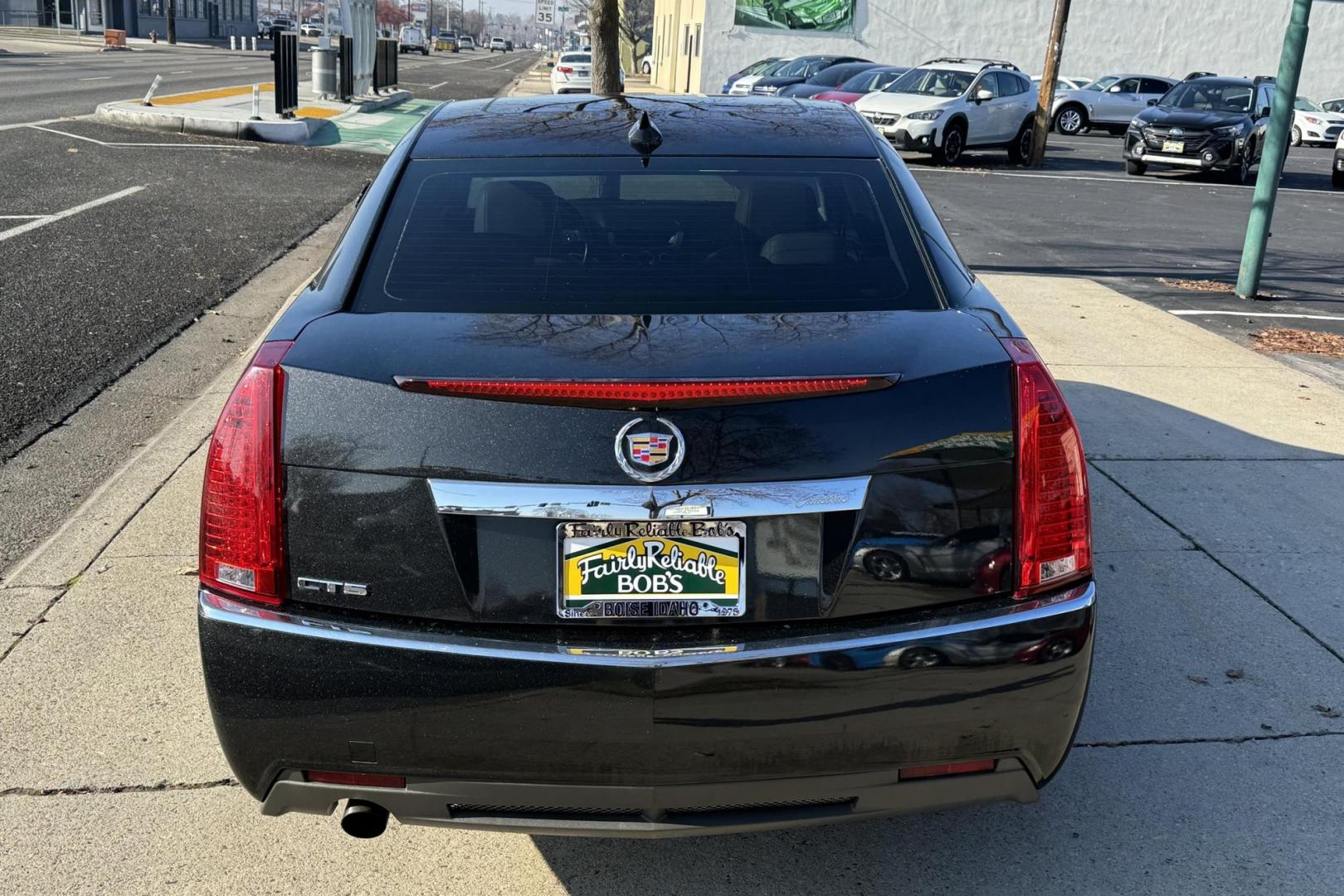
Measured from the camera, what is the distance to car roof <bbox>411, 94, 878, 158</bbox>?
360 centimetres

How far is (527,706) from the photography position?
2.52 m

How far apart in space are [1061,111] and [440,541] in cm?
3586

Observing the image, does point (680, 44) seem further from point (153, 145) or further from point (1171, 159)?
point (153, 145)

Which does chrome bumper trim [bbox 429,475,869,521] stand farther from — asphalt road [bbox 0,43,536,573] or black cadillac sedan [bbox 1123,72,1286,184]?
black cadillac sedan [bbox 1123,72,1286,184]

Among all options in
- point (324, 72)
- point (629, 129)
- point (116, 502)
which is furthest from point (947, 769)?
point (324, 72)

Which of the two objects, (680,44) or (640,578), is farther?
(680,44)

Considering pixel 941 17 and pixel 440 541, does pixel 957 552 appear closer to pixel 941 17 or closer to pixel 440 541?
pixel 440 541

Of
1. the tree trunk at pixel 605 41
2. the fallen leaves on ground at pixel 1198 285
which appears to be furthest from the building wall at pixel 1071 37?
the fallen leaves on ground at pixel 1198 285

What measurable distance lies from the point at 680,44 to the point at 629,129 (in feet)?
162

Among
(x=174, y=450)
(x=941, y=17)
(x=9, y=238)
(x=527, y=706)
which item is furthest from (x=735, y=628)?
(x=941, y=17)

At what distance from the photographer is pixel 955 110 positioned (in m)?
22.4

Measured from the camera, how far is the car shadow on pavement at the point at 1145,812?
3.08 m

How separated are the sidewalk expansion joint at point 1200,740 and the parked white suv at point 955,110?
62.5ft

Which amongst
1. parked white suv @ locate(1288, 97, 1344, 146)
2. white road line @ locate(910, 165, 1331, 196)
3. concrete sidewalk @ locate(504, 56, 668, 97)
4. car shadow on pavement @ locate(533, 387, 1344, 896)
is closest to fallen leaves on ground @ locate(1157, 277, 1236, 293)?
car shadow on pavement @ locate(533, 387, 1344, 896)
